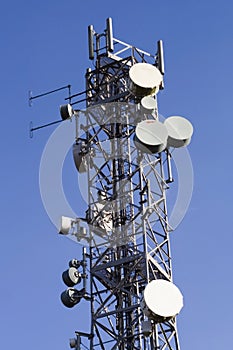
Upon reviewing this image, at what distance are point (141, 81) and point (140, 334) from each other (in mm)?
8420

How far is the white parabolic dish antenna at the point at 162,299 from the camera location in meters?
28.0

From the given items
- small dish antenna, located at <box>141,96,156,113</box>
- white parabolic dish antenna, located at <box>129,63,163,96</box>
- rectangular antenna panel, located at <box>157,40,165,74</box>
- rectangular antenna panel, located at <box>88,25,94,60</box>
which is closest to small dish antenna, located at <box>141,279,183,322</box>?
small dish antenna, located at <box>141,96,156,113</box>

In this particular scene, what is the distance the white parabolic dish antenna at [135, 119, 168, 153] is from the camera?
30.0 metres

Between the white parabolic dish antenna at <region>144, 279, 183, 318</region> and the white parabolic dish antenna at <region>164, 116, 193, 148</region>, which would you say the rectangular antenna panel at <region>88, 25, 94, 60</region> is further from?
the white parabolic dish antenna at <region>144, 279, 183, 318</region>

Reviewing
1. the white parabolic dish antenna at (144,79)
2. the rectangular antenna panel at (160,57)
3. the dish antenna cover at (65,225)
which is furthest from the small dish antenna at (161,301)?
the rectangular antenna panel at (160,57)

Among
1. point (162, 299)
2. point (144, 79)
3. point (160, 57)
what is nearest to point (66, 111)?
point (144, 79)

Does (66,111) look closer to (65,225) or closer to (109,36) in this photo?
(109,36)

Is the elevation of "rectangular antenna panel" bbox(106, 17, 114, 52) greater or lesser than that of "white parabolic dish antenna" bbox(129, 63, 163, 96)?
greater

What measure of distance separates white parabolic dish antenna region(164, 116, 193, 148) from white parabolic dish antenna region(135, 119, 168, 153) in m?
0.68

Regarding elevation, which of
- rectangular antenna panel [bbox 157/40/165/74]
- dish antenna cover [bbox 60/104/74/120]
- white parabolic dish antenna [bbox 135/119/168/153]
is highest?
rectangular antenna panel [bbox 157/40/165/74]

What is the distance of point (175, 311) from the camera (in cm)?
2819

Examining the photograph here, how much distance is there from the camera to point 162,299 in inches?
1113

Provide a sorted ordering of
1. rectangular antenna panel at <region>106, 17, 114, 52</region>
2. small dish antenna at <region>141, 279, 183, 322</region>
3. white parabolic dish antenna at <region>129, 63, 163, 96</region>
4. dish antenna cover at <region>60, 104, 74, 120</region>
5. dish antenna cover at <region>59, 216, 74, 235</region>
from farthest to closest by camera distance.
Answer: rectangular antenna panel at <region>106, 17, 114, 52</region>
dish antenna cover at <region>60, 104, 74, 120</region>
white parabolic dish antenna at <region>129, 63, 163, 96</region>
dish antenna cover at <region>59, 216, 74, 235</region>
small dish antenna at <region>141, 279, 183, 322</region>

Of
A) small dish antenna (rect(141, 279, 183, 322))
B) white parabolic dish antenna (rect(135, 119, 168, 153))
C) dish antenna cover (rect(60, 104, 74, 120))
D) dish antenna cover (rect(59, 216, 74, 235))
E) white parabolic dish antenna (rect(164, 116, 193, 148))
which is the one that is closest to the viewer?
small dish antenna (rect(141, 279, 183, 322))
